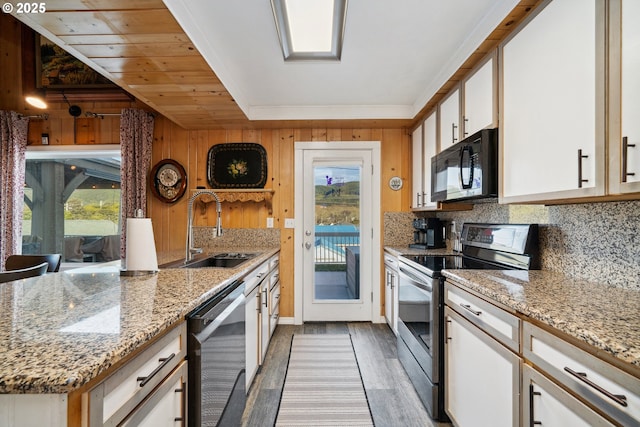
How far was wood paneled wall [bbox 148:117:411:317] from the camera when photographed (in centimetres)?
353

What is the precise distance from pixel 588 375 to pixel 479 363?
0.65m

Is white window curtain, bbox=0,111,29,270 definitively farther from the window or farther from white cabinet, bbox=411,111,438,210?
white cabinet, bbox=411,111,438,210

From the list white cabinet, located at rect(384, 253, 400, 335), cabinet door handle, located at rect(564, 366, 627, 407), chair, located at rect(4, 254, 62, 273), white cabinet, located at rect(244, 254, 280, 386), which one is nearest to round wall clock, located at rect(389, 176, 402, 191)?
white cabinet, located at rect(384, 253, 400, 335)

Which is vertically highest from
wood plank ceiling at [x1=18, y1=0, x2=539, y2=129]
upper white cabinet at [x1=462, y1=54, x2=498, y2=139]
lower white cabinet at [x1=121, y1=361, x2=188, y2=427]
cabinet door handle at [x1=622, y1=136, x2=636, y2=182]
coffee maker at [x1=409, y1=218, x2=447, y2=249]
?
wood plank ceiling at [x1=18, y1=0, x2=539, y2=129]

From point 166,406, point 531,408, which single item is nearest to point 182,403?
point 166,406

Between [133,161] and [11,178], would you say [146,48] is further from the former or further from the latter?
[11,178]

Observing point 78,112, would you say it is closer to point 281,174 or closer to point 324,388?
point 281,174

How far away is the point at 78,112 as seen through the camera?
134 inches

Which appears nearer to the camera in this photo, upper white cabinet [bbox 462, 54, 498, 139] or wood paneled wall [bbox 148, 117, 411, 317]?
upper white cabinet [bbox 462, 54, 498, 139]

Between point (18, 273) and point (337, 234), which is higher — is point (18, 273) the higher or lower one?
the lower one

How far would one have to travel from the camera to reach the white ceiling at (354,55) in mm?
1702

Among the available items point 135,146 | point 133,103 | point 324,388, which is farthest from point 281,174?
point 324,388

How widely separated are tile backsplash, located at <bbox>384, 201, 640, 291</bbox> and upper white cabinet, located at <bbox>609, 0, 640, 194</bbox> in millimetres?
411

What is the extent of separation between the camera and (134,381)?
0.83 metres
